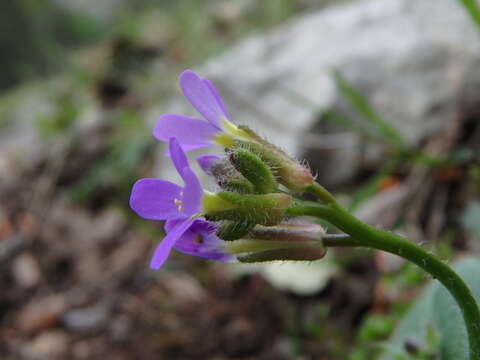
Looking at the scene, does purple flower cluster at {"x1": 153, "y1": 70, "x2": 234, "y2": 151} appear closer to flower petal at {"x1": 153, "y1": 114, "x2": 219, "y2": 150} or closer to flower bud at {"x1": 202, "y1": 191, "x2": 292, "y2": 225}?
flower petal at {"x1": 153, "y1": 114, "x2": 219, "y2": 150}

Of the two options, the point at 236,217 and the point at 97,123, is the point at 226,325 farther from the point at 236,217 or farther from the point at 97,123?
the point at 97,123

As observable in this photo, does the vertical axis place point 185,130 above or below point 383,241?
above

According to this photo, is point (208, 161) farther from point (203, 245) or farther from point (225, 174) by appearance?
point (203, 245)

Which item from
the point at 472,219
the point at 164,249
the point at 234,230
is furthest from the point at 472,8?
the point at 164,249

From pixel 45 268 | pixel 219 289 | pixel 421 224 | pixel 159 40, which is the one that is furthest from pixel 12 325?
pixel 159 40

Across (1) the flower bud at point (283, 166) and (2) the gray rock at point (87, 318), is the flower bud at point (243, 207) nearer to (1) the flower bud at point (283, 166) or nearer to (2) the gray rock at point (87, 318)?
(1) the flower bud at point (283, 166)

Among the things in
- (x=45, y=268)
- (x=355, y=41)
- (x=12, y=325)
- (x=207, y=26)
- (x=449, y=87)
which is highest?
(x=207, y=26)
